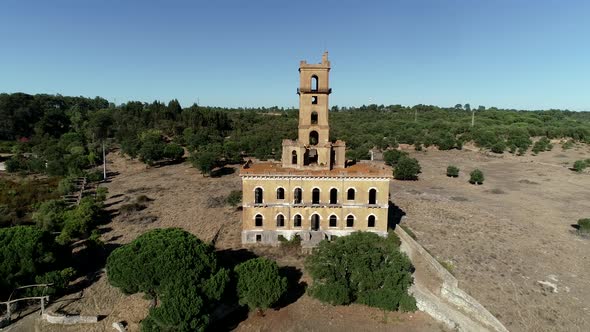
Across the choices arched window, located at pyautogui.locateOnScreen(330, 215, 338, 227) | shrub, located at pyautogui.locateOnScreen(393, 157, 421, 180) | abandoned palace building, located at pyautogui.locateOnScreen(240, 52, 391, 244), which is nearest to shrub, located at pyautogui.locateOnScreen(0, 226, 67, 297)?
abandoned palace building, located at pyautogui.locateOnScreen(240, 52, 391, 244)

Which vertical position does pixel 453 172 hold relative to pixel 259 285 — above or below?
above

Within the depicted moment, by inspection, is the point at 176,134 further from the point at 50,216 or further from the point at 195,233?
the point at 195,233

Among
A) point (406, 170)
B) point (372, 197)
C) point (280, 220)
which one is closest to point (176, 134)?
point (406, 170)

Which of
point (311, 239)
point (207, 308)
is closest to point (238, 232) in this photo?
point (311, 239)

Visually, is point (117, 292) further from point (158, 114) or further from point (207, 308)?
→ point (158, 114)

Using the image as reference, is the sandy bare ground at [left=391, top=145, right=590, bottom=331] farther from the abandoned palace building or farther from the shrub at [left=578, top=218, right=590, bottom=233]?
the abandoned palace building

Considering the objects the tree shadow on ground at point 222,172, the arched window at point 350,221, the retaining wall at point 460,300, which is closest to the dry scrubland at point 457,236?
the retaining wall at point 460,300
